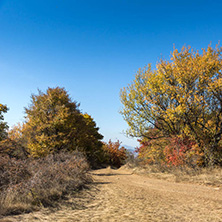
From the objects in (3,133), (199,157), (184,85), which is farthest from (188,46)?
(3,133)

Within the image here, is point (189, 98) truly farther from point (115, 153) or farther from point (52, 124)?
point (115, 153)

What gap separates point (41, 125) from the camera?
16.9 metres

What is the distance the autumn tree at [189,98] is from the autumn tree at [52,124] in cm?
515

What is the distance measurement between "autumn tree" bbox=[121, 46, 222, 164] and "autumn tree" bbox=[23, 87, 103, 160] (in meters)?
5.15

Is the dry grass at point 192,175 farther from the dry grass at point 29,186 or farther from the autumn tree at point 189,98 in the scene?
the dry grass at point 29,186

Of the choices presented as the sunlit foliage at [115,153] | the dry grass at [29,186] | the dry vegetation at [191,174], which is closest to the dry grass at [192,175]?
the dry vegetation at [191,174]

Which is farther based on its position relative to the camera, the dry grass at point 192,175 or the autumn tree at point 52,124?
the autumn tree at point 52,124

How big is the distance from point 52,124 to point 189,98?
35.8ft

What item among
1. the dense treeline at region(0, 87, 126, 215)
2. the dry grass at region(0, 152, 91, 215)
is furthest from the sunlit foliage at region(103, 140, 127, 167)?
the dry grass at region(0, 152, 91, 215)

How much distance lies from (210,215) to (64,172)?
17.1 feet

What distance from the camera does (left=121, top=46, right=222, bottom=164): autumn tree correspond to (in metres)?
14.3

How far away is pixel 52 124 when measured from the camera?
17.0m

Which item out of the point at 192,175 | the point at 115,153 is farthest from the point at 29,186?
the point at 115,153

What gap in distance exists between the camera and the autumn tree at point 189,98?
46.8 ft
